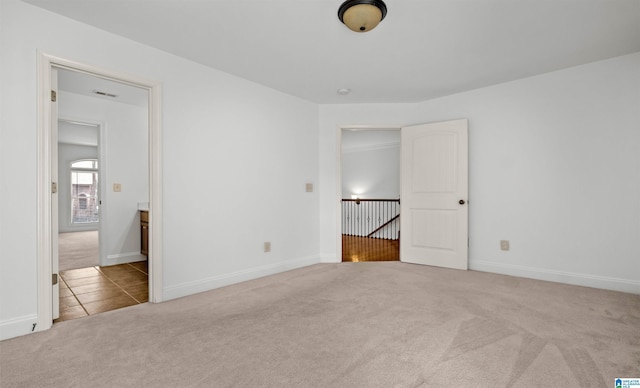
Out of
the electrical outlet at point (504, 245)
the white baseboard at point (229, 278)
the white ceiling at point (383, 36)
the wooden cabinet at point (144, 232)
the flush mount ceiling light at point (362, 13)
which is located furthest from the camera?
the wooden cabinet at point (144, 232)

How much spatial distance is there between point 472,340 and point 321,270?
2266mm

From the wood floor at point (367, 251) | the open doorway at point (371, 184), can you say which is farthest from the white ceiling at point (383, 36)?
the open doorway at point (371, 184)

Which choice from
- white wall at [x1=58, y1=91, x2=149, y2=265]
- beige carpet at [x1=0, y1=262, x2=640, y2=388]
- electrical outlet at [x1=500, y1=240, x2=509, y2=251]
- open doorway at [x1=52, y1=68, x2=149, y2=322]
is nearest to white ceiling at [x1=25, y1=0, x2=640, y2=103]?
open doorway at [x1=52, y1=68, x2=149, y2=322]

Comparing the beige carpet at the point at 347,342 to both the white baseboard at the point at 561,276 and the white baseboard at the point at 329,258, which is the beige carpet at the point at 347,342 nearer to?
the white baseboard at the point at 561,276

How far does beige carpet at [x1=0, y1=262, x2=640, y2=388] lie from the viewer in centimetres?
166

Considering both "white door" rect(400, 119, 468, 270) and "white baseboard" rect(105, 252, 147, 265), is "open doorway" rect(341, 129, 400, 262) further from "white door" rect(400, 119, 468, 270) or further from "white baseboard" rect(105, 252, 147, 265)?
"white baseboard" rect(105, 252, 147, 265)

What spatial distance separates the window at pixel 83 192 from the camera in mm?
8859

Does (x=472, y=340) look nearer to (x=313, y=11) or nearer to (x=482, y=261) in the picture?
(x=482, y=261)

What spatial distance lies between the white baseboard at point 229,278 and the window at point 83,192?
25.4 feet

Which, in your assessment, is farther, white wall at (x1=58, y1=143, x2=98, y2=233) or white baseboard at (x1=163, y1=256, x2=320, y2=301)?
white wall at (x1=58, y1=143, x2=98, y2=233)

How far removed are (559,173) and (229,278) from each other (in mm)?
3969

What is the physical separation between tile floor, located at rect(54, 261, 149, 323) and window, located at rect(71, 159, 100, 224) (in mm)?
6024

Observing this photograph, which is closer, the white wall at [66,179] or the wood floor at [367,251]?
the wood floor at [367,251]

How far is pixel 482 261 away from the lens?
157 inches
